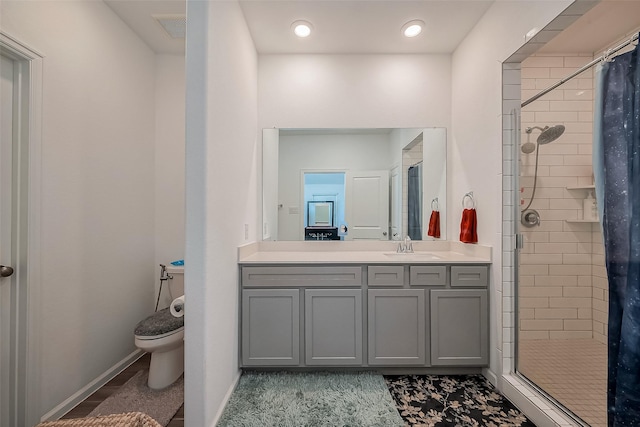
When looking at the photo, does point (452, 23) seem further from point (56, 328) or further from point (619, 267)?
point (56, 328)

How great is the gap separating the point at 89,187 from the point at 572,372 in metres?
3.47

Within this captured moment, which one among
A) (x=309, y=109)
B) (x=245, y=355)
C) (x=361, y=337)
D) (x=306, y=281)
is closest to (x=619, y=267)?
(x=361, y=337)

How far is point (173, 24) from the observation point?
2271mm

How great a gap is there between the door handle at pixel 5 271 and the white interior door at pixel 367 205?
2211mm

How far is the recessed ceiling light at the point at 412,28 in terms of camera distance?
2.23 metres

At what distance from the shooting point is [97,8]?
202cm

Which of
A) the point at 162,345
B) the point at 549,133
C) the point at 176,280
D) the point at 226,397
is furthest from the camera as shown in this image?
the point at 176,280

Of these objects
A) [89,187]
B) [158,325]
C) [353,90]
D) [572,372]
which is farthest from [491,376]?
[89,187]

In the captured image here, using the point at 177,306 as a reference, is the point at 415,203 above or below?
above

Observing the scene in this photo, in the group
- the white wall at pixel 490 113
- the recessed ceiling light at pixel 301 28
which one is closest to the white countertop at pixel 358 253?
the white wall at pixel 490 113

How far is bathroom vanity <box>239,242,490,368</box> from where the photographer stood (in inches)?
82.1

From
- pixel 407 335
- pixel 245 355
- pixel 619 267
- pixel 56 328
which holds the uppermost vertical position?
pixel 619 267

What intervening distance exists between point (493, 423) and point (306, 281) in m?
1.36

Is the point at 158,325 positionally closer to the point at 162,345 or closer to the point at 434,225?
the point at 162,345
